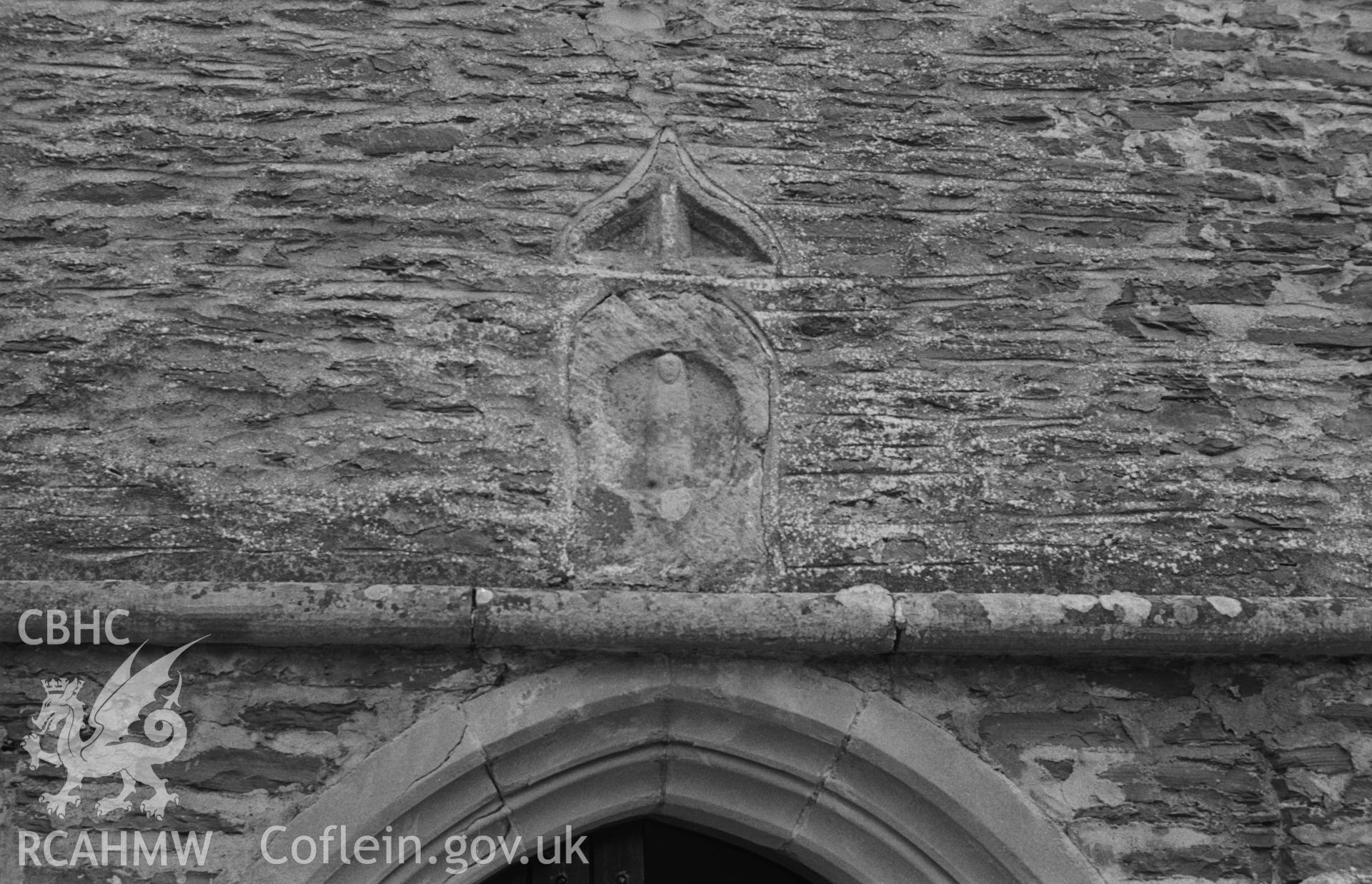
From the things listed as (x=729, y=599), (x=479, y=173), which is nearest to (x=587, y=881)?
(x=729, y=599)

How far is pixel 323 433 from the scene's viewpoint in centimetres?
305

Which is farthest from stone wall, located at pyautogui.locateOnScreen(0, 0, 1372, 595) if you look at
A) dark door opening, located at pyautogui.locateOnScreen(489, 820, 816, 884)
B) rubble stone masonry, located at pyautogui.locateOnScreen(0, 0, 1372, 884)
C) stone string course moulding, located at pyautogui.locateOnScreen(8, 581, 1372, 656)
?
dark door opening, located at pyautogui.locateOnScreen(489, 820, 816, 884)

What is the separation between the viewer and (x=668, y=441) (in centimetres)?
311

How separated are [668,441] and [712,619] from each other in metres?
0.46

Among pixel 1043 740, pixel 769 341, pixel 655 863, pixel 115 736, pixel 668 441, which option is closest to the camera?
pixel 115 736

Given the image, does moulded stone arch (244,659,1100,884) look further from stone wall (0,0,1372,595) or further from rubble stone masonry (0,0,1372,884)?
stone wall (0,0,1372,595)

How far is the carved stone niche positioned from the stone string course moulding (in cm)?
13

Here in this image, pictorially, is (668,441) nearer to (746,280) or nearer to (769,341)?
(769,341)

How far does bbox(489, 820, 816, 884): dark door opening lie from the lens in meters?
3.01

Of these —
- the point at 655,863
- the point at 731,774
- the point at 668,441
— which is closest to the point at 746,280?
the point at 668,441

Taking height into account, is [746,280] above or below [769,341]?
above

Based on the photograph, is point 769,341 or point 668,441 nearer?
point 668,441

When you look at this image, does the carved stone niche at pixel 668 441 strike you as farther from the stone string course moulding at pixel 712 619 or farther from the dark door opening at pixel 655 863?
the dark door opening at pixel 655 863

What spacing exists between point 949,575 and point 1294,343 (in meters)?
1.08
